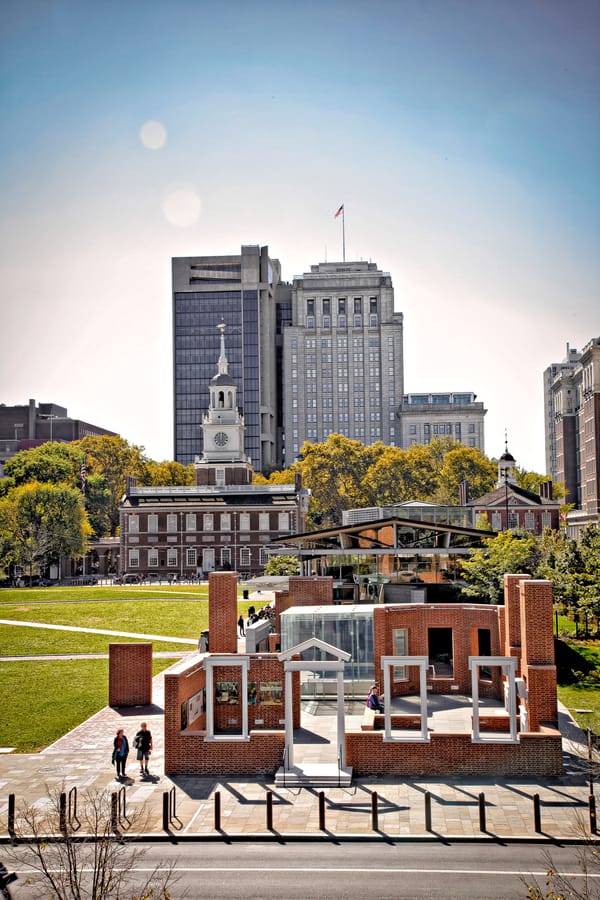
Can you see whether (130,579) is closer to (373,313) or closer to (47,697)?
(47,697)

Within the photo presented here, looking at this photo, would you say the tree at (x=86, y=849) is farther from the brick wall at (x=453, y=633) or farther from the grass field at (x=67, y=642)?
the brick wall at (x=453, y=633)

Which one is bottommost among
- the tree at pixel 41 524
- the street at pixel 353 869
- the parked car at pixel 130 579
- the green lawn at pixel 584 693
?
the street at pixel 353 869

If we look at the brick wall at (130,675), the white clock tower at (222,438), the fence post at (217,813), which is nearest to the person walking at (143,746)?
the fence post at (217,813)

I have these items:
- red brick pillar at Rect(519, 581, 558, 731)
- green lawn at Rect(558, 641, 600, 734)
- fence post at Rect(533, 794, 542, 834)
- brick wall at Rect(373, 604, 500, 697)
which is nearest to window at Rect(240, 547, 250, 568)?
green lawn at Rect(558, 641, 600, 734)

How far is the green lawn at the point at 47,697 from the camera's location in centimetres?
2819

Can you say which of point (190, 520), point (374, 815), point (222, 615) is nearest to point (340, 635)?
point (222, 615)

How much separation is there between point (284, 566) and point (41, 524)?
36.3m

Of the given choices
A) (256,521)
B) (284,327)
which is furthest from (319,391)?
(256,521)

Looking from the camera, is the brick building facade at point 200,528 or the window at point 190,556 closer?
the brick building facade at point 200,528

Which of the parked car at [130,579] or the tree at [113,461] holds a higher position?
the tree at [113,461]

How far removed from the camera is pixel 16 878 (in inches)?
645

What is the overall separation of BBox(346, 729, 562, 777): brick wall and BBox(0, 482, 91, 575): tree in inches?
2474

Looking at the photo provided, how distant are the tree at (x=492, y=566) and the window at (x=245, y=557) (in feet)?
182

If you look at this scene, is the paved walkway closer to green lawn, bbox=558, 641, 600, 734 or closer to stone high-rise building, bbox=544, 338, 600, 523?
green lawn, bbox=558, 641, 600, 734
